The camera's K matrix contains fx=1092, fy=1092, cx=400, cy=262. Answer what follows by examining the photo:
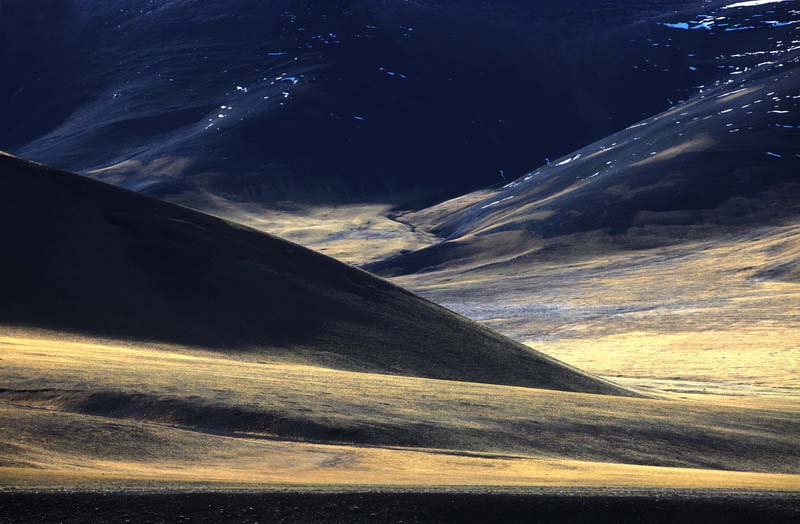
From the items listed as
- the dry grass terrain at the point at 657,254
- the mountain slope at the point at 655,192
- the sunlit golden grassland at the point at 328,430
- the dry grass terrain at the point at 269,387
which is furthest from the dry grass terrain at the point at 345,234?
the sunlit golden grassland at the point at 328,430

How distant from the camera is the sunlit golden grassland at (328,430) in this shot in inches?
1001

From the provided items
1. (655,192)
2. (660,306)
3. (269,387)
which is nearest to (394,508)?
(269,387)

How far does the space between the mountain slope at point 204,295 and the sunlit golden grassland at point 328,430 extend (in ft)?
14.3

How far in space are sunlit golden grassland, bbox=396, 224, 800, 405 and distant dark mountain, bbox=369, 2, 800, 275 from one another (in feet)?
12.8

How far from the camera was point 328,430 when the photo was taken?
1298 inches

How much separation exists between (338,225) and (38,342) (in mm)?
148973

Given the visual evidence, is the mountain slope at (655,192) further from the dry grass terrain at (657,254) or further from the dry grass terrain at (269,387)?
the dry grass terrain at (269,387)

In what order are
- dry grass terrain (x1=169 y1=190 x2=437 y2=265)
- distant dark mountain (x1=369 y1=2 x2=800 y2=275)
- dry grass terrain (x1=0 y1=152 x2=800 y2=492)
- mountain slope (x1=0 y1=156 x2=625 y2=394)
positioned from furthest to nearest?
1. dry grass terrain (x1=169 y1=190 x2=437 y2=265)
2. distant dark mountain (x1=369 y1=2 x2=800 y2=275)
3. mountain slope (x1=0 y1=156 x2=625 y2=394)
4. dry grass terrain (x1=0 y1=152 x2=800 y2=492)

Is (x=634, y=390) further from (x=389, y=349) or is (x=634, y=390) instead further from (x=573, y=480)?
(x=573, y=480)

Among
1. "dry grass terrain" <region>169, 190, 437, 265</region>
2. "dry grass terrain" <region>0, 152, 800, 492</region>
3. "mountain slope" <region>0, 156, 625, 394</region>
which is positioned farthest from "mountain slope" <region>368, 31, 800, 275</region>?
"dry grass terrain" <region>0, 152, 800, 492</region>

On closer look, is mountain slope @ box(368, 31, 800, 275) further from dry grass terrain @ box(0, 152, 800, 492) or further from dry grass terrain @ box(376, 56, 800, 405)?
dry grass terrain @ box(0, 152, 800, 492)

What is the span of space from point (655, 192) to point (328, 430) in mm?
143667

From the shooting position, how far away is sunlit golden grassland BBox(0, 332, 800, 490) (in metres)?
25.4

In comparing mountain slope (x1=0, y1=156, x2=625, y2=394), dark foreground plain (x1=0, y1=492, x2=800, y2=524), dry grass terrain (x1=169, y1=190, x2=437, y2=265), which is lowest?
dark foreground plain (x1=0, y1=492, x2=800, y2=524)
